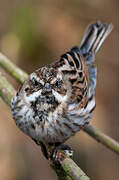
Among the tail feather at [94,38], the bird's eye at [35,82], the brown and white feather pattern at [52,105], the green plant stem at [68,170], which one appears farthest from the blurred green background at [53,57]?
the green plant stem at [68,170]

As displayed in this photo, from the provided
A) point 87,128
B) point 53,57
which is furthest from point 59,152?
point 53,57

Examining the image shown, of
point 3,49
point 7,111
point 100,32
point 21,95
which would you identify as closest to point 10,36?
point 3,49

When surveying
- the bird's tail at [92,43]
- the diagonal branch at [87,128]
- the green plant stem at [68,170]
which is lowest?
the green plant stem at [68,170]

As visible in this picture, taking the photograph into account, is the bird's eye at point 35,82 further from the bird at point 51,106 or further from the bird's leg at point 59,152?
the bird's leg at point 59,152

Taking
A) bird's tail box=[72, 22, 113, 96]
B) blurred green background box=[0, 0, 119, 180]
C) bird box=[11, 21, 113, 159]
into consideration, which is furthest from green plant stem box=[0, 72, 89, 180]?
blurred green background box=[0, 0, 119, 180]

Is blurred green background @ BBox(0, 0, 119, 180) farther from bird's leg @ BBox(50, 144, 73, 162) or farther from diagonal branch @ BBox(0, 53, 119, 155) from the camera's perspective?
bird's leg @ BBox(50, 144, 73, 162)
